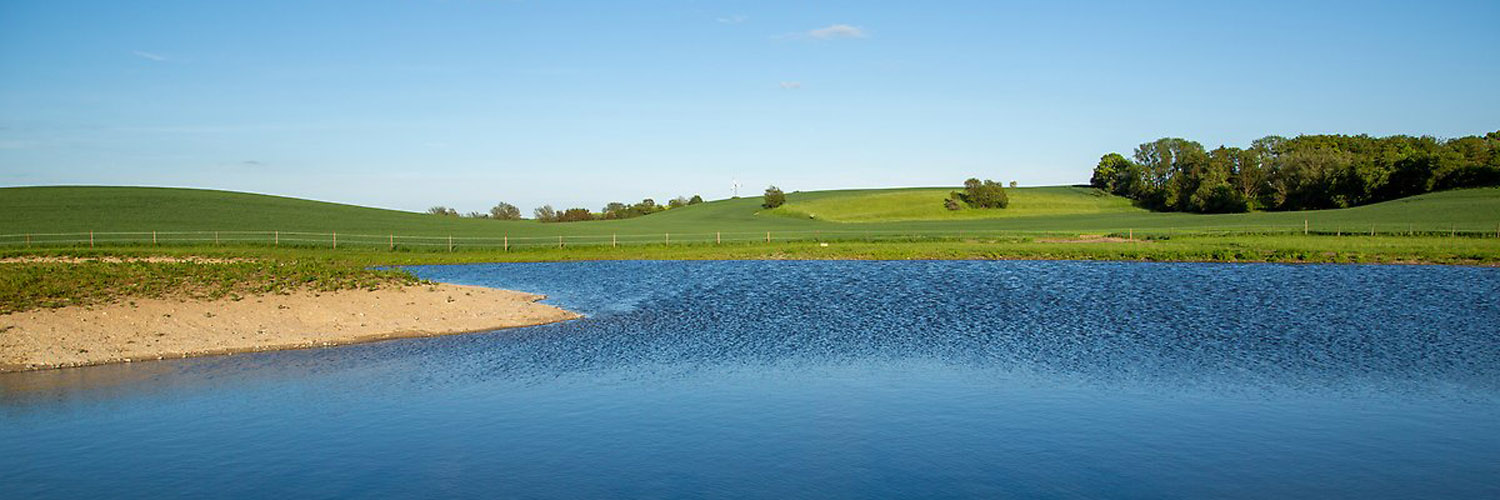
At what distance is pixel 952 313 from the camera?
33.9m

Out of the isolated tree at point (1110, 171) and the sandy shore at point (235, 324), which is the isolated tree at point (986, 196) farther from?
the sandy shore at point (235, 324)

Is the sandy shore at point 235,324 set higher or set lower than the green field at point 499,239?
lower

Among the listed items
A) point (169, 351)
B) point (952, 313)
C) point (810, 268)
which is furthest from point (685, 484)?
point (810, 268)

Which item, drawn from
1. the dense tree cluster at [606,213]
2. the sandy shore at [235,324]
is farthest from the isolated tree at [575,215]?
the sandy shore at [235,324]

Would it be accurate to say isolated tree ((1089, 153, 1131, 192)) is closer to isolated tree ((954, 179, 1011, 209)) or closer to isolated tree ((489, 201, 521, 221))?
isolated tree ((954, 179, 1011, 209))

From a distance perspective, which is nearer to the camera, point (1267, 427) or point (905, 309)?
point (1267, 427)

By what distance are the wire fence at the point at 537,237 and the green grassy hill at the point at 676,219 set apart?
1.68ft

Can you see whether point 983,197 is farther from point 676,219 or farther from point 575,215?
point 575,215

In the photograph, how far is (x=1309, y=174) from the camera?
113m

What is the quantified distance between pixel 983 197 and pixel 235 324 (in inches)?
4554

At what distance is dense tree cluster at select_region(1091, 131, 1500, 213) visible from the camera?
4313 inches

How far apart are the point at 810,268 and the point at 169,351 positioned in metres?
38.2

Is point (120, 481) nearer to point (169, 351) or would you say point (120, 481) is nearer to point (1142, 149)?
point (169, 351)

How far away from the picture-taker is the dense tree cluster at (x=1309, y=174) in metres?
110
